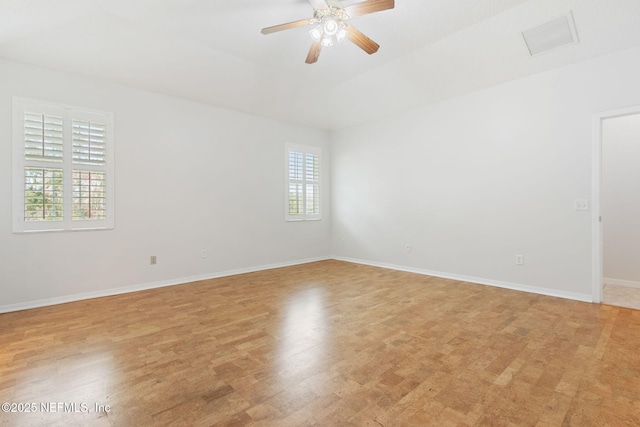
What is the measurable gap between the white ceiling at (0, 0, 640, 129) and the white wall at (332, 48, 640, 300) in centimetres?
30

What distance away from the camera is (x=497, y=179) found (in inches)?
161

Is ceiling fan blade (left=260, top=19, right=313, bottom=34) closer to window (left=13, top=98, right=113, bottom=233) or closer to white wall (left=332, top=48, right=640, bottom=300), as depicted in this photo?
window (left=13, top=98, right=113, bottom=233)

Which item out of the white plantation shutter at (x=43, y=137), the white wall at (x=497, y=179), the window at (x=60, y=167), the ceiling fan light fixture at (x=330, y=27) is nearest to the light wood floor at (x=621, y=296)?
the white wall at (x=497, y=179)

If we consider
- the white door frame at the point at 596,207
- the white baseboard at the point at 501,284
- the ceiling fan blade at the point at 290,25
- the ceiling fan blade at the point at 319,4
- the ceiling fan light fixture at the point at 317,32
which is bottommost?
the white baseboard at the point at 501,284

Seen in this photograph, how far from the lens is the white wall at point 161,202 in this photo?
10.9 feet

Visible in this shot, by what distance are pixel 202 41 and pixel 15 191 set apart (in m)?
2.71

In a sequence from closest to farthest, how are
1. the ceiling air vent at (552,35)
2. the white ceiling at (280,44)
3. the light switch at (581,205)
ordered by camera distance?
the white ceiling at (280,44), the ceiling air vent at (552,35), the light switch at (581,205)

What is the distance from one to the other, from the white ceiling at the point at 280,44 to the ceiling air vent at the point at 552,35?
7 cm

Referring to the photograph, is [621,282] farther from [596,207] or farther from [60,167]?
[60,167]

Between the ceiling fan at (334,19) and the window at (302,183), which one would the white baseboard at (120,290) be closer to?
the window at (302,183)

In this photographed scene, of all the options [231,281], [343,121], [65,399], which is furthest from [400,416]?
[343,121]

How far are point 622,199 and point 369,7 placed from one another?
4474 millimetres

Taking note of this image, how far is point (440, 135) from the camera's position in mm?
4695

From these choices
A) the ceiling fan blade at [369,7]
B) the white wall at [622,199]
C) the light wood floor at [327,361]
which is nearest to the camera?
the light wood floor at [327,361]
